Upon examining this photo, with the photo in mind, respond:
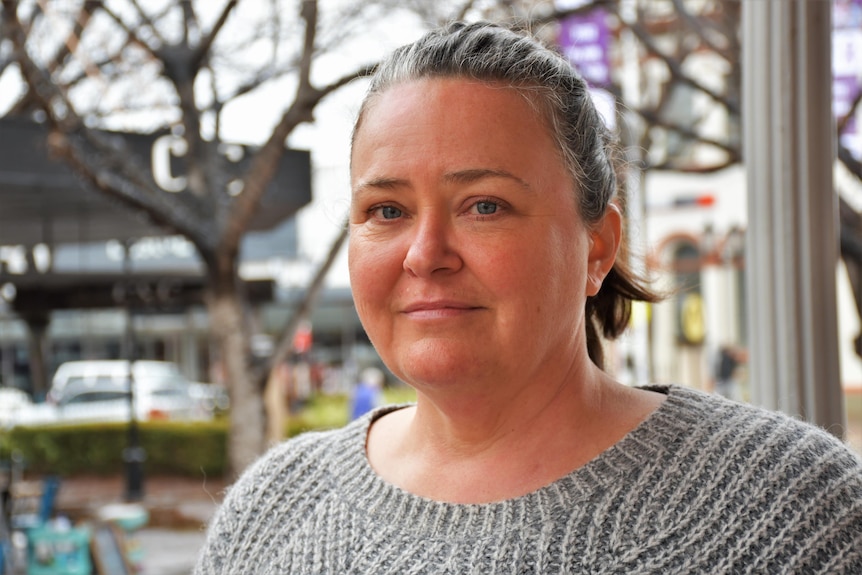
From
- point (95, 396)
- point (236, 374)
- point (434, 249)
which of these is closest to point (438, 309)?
point (434, 249)

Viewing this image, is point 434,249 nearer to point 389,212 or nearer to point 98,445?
Answer: point 389,212

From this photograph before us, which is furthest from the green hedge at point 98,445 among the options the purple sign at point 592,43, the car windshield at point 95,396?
the purple sign at point 592,43

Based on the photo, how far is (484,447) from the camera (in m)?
1.64

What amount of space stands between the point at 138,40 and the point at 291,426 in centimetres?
790

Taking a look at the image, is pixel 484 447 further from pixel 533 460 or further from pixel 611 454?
pixel 611 454

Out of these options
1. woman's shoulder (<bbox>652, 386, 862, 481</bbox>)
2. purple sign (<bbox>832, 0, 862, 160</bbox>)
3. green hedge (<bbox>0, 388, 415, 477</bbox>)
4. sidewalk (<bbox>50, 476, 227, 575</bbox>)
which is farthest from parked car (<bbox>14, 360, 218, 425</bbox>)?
woman's shoulder (<bbox>652, 386, 862, 481</bbox>)

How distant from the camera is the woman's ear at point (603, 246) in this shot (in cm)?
163

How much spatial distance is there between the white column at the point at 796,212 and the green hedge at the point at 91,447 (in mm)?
12921

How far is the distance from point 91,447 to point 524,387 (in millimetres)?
14687

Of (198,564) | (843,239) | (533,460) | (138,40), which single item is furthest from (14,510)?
(533,460)

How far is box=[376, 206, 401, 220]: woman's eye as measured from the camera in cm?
156

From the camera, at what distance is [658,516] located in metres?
1.47

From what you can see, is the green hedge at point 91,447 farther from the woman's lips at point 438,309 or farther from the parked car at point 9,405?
the woman's lips at point 438,309

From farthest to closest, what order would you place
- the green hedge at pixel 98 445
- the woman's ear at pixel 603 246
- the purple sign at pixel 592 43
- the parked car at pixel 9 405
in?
the parked car at pixel 9 405 < the green hedge at pixel 98 445 < the purple sign at pixel 592 43 < the woman's ear at pixel 603 246
